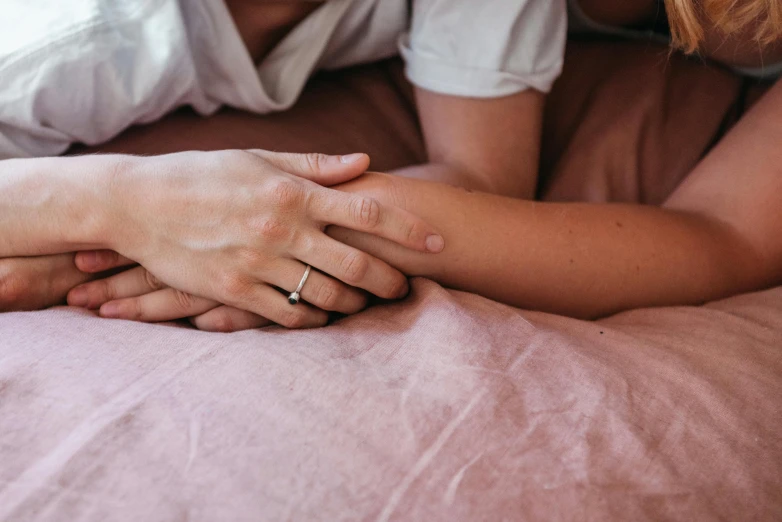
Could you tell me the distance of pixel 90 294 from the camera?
0.64 metres

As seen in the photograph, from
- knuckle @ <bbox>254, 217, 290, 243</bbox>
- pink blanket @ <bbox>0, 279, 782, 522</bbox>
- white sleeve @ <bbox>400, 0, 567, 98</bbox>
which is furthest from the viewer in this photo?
white sleeve @ <bbox>400, 0, 567, 98</bbox>

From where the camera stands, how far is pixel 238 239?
0.61 meters

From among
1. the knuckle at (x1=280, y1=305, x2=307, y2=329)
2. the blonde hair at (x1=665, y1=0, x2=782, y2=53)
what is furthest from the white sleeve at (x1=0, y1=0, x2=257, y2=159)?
the blonde hair at (x1=665, y1=0, x2=782, y2=53)

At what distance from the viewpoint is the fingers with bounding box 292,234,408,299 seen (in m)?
0.61

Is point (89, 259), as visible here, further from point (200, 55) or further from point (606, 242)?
point (606, 242)

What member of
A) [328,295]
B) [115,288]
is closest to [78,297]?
[115,288]

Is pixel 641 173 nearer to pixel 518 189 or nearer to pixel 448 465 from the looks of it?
pixel 518 189

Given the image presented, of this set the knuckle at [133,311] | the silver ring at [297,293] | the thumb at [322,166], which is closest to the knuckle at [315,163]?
the thumb at [322,166]

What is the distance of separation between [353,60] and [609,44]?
0.38 meters

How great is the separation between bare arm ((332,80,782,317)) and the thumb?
17 millimetres

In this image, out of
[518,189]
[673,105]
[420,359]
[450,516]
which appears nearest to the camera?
[450,516]

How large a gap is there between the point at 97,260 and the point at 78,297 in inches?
1.5

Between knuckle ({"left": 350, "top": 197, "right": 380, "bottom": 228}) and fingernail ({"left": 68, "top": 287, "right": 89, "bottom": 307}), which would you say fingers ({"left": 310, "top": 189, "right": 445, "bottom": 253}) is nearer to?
knuckle ({"left": 350, "top": 197, "right": 380, "bottom": 228})

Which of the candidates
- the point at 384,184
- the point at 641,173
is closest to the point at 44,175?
the point at 384,184
